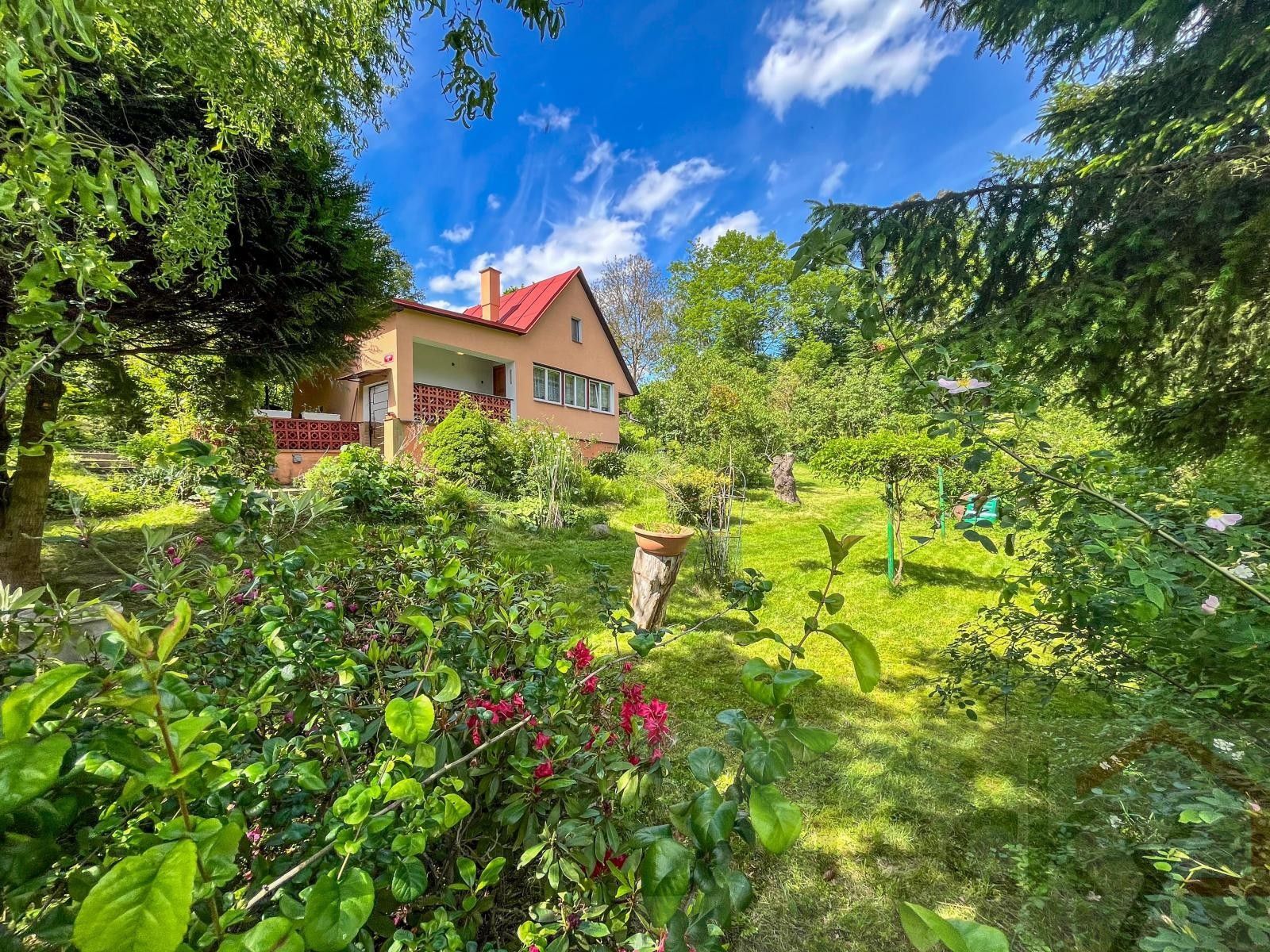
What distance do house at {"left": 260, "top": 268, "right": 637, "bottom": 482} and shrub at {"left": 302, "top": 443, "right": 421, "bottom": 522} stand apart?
4.71 feet

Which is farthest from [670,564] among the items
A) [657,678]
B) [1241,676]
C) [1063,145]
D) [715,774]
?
[1063,145]

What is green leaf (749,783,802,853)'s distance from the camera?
0.47 meters

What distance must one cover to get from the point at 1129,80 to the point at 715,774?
4.36 meters

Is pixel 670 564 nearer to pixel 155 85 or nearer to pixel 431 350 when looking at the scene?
pixel 155 85

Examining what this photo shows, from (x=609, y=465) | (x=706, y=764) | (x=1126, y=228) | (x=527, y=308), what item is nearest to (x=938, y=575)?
(x=1126, y=228)

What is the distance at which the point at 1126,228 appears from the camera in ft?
7.72

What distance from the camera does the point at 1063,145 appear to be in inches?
118

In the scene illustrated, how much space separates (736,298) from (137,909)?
965 inches

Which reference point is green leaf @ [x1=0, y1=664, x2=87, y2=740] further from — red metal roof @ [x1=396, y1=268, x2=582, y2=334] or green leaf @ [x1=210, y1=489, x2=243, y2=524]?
red metal roof @ [x1=396, y1=268, x2=582, y2=334]

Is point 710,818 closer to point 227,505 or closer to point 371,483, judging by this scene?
point 227,505

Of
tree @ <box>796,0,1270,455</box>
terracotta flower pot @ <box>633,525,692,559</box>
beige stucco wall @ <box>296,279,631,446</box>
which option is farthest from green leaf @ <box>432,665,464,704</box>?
beige stucco wall @ <box>296,279,631,446</box>

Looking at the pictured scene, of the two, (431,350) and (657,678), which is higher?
(431,350)

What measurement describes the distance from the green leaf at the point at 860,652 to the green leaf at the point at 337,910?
1.87 ft

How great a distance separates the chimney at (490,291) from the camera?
1355cm
